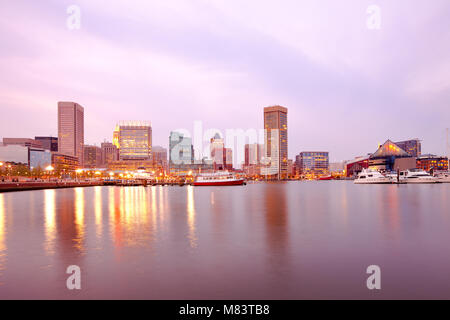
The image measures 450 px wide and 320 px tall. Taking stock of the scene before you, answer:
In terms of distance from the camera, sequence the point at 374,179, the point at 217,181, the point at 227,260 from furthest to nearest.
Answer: the point at 217,181 → the point at 374,179 → the point at 227,260

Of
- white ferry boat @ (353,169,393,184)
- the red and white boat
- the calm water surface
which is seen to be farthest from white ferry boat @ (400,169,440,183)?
the calm water surface

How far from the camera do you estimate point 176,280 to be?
13242 mm

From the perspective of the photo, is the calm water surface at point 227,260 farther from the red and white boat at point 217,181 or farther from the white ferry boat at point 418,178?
the white ferry boat at point 418,178

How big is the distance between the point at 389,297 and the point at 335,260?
4811 mm

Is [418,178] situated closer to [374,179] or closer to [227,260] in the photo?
[374,179]

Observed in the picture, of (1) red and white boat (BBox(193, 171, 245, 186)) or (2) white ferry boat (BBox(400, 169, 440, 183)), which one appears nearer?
(2) white ferry boat (BBox(400, 169, 440, 183))

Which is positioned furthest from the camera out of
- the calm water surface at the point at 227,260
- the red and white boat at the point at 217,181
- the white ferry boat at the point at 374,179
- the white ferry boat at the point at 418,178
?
the red and white boat at the point at 217,181

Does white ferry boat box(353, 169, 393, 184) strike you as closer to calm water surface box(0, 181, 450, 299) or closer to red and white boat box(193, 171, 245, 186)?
red and white boat box(193, 171, 245, 186)

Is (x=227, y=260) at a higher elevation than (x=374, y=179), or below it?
higher

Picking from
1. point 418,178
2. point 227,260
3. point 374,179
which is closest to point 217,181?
point 374,179

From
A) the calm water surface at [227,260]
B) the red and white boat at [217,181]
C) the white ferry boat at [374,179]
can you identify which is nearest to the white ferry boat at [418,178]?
the white ferry boat at [374,179]

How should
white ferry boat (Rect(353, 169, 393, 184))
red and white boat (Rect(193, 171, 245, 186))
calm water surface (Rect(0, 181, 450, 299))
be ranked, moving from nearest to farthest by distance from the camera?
calm water surface (Rect(0, 181, 450, 299))
white ferry boat (Rect(353, 169, 393, 184))
red and white boat (Rect(193, 171, 245, 186))

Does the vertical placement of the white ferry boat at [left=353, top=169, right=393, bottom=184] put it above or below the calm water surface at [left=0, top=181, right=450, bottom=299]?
below

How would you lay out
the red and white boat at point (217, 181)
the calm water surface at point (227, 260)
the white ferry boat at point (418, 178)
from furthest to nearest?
the red and white boat at point (217, 181) → the white ferry boat at point (418, 178) → the calm water surface at point (227, 260)
